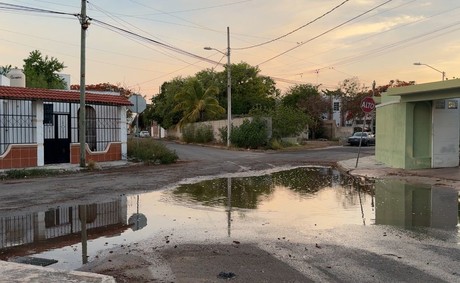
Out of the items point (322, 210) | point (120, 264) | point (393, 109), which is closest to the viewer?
point (120, 264)

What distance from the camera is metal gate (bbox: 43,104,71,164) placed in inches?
864

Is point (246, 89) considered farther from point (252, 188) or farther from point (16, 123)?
point (252, 188)

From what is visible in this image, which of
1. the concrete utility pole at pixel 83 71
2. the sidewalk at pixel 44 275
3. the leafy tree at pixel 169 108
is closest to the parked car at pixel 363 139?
the leafy tree at pixel 169 108

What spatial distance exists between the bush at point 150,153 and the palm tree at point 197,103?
27.2 meters

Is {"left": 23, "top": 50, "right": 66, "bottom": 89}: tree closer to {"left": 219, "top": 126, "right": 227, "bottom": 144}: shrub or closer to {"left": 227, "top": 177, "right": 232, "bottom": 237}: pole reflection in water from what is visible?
{"left": 219, "top": 126, "right": 227, "bottom": 144}: shrub

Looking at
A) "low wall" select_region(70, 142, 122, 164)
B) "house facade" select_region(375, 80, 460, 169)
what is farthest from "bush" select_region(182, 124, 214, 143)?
"house facade" select_region(375, 80, 460, 169)

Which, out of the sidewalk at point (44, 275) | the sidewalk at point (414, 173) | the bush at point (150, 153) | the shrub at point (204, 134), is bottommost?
the sidewalk at point (44, 275)

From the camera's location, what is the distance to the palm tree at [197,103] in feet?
174

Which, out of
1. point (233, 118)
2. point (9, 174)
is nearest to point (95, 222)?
point (9, 174)

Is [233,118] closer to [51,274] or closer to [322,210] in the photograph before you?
[322,210]

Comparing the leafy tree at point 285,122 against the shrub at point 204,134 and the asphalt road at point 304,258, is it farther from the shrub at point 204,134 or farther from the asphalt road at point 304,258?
the asphalt road at point 304,258

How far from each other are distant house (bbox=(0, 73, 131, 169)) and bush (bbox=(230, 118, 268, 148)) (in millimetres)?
16091

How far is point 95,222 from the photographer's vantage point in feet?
32.2

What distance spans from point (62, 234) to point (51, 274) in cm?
306
